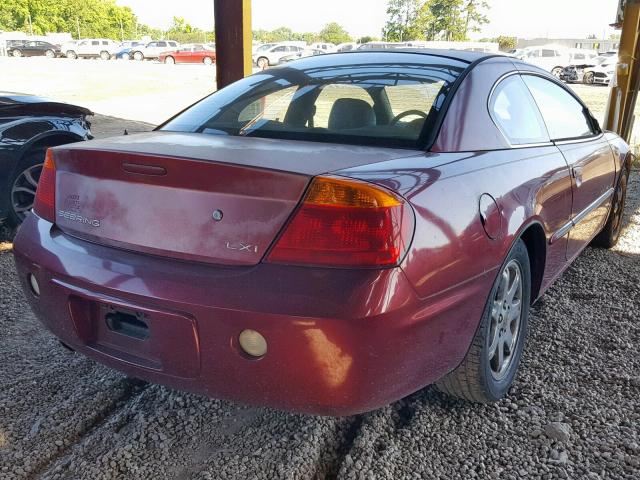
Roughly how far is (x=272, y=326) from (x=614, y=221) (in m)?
3.91

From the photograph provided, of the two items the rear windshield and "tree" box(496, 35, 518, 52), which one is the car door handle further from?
"tree" box(496, 35, 518, 52)

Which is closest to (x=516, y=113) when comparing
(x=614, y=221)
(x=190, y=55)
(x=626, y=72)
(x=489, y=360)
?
(x=489, y=360)

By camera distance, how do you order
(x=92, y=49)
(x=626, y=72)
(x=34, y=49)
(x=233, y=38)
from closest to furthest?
(x=233, y=38) < (x=626, y=72) < (x=34, y=49) < (x=92, y=49)

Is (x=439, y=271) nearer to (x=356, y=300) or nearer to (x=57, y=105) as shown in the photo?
(x=356, y=300)

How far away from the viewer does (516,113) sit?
278cm

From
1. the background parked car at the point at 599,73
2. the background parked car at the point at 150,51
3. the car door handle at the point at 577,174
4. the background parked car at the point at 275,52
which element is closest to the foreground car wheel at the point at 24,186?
the car door handle at the point at 577,174

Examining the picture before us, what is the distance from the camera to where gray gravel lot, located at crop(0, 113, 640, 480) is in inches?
81.5

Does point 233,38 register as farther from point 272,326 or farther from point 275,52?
point 275,52

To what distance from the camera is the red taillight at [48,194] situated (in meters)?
2.20

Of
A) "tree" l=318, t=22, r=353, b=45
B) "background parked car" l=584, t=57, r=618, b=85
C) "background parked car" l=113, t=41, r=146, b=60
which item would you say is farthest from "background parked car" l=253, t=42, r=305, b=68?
"tree" l=318, t=22, r=353, b=45

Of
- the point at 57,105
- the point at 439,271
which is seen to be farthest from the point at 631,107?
the point at 439,271

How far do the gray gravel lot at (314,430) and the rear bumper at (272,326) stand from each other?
37 centimetres

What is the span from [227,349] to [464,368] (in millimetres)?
964

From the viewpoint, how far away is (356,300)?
5.39ft
